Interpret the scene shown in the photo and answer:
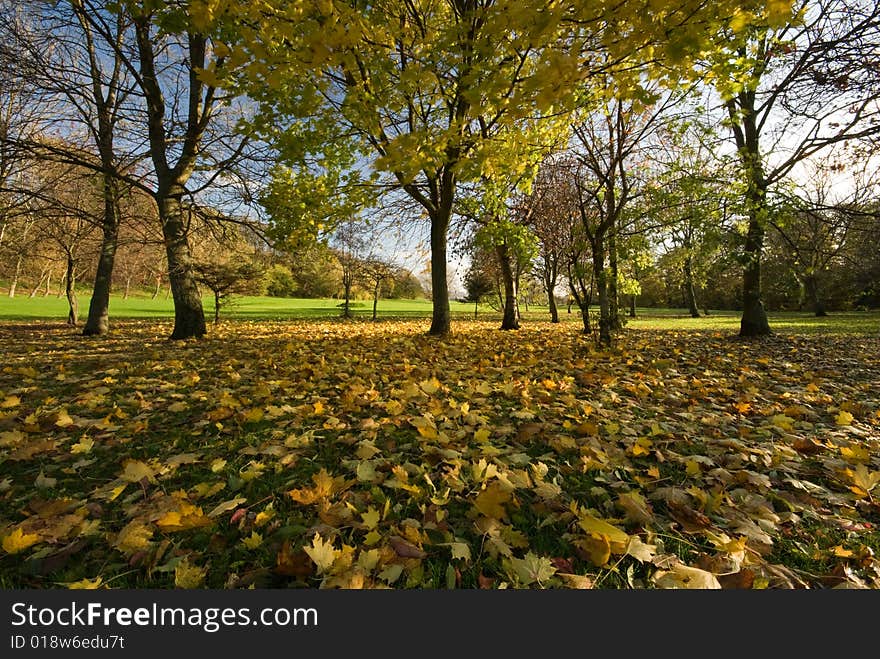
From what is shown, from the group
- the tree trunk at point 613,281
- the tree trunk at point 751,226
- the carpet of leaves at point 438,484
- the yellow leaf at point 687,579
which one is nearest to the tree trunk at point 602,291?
the tree trunk at point 613,281

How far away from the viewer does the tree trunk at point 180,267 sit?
8133 mm

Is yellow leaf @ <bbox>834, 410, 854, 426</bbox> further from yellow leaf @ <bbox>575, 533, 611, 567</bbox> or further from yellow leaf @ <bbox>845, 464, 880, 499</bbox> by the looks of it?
yellow leaf @ <bbox>575, 533, 611, 567</bbox>

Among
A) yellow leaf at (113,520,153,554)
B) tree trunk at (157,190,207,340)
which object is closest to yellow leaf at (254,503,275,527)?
yellow leaf at (113,520,153,554)

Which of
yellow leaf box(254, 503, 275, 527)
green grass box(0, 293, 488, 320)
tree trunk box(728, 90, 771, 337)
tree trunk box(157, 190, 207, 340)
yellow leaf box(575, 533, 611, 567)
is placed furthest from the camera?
green grass box(0, 293, 488, 320)

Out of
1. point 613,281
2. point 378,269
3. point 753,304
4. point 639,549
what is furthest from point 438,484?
point 378,269

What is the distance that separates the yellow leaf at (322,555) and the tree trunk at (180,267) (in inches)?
342

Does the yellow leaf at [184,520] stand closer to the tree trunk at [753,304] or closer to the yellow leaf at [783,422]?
the yellow leaf at [783,422]

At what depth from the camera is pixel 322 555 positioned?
4.55 feet

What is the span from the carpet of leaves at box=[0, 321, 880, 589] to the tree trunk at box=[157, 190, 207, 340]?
14.8 feet

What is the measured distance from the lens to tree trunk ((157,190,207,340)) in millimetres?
8133

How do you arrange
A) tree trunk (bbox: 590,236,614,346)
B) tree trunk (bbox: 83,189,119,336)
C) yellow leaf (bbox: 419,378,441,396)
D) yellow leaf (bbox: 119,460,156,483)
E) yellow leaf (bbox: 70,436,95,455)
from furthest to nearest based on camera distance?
tree trunk (bbox: 83,189,119,336)
tree trunk (bbox: 590,236,614,346)
yellow leaf (bbox: 419,378,441,396)
yellow leaf (bbox: 70,436,95,455)
yellow leaf (bbox: 119,460,156,483)

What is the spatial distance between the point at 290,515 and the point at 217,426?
4.78 ft

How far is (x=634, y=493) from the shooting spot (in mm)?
1860

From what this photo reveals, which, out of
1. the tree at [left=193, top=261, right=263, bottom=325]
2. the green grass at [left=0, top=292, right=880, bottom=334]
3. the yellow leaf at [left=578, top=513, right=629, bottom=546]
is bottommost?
the yellow leaf at [left=578, top=513, right=629, bottom=546]
